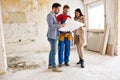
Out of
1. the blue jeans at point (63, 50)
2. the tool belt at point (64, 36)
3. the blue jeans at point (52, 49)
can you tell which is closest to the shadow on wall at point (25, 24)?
the blue jeans at point (63, 50)

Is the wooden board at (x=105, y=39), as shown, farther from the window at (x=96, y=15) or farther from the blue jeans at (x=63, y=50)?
the blue jeans at (x=63, y=50)

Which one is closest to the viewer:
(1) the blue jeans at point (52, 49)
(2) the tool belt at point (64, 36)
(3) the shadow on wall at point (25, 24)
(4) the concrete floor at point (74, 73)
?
(4) the concrete floor at point (74, 73)

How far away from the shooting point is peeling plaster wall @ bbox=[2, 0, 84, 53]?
519 cm

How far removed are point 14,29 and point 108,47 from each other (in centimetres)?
327

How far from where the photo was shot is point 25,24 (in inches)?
211

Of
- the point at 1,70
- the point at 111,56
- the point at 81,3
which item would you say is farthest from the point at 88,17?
the point at 1,70

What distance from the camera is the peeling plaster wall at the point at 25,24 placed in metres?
5.19

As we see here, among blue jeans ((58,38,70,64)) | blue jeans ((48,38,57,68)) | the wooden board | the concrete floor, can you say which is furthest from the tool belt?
the wooden board

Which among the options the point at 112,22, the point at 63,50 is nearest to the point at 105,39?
the point at 112,22

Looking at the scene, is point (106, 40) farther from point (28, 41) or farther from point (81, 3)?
point (28, 41)

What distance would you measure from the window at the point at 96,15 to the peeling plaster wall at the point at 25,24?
164 centimetres

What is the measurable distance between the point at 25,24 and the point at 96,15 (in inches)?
106

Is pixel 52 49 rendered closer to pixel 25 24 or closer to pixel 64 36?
pixel 64 36

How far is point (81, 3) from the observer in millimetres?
6125
